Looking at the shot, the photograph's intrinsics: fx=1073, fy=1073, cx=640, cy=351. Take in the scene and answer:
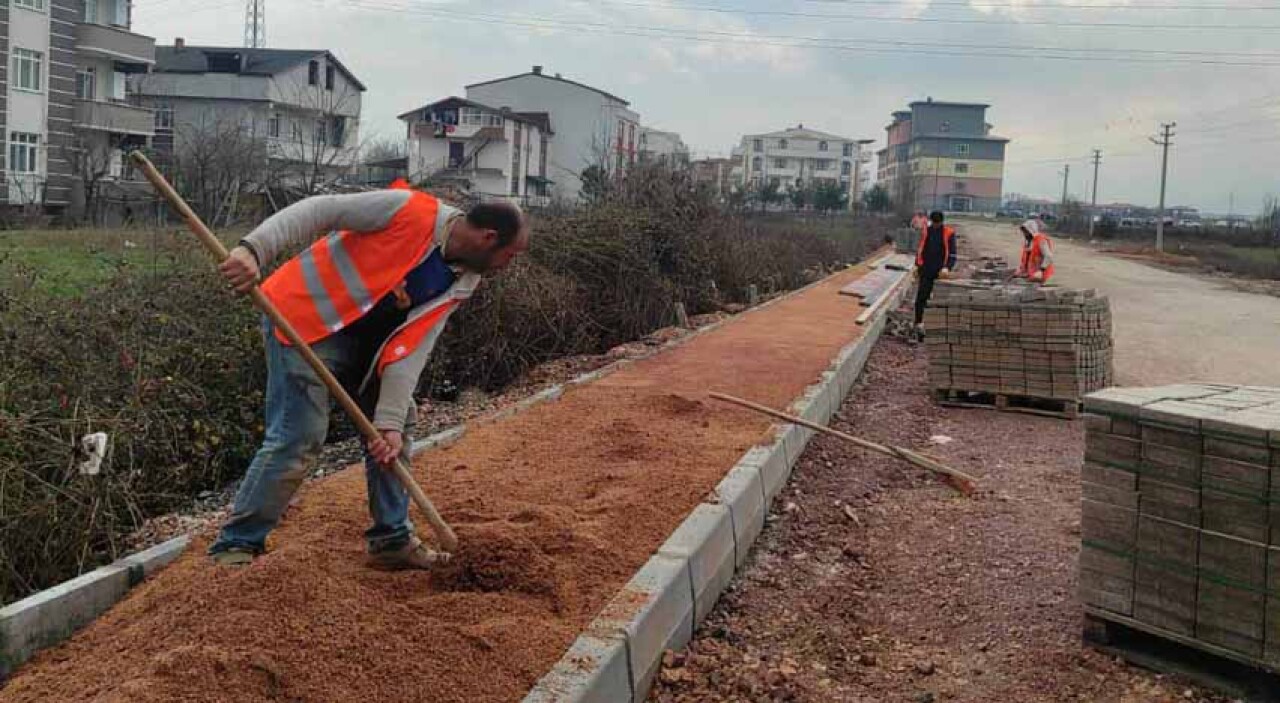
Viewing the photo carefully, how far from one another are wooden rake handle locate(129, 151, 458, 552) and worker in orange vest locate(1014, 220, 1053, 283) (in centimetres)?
1132

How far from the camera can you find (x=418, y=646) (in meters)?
3.29

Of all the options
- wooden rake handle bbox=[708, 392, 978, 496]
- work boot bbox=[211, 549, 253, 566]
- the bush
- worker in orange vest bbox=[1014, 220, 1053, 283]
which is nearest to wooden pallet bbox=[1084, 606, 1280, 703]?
wooden rake handle bbox=[708, 392, 978, 496]

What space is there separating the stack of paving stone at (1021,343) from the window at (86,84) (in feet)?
127

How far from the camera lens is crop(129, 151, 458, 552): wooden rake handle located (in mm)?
3420

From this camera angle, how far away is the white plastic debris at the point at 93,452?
4414 millimetres

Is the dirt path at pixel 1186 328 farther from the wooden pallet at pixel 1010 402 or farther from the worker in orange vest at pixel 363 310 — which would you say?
the worker in orange vest at pixel 363 310

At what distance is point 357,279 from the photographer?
149 inches

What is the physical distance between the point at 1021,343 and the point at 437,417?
511cm

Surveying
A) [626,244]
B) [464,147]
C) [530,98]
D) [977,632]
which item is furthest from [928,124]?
[977,632]

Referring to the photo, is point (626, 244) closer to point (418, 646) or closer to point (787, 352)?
point (787, 352)

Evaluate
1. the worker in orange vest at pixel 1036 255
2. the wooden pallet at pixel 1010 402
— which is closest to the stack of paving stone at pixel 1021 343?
the wooden pallet at pixel 1010 402

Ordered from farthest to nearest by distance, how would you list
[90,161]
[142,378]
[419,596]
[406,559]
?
[90,161]
[142,378]
[406,559]
[419,596]

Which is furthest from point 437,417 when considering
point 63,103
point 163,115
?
point 163,115

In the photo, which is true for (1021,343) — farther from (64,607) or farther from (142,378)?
(64,607)
